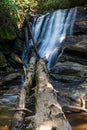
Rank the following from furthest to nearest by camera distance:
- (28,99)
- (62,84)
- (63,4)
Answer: (63,4)
(62,84)
(28,99)

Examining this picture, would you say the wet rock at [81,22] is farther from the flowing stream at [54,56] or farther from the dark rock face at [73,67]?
the flowing stream at [54,56]

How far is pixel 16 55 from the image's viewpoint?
13383 millimetres

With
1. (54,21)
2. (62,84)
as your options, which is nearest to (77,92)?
(62,84)

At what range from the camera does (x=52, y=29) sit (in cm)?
1491

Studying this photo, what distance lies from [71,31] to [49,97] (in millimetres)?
8200

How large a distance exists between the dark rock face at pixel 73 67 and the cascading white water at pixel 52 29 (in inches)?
21.8

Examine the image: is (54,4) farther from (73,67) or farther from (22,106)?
(22,106)

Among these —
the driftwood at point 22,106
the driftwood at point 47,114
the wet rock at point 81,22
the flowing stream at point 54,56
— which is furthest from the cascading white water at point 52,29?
the driftwood at point 47,114

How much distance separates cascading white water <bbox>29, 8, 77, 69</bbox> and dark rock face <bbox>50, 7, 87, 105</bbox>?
1.81ft

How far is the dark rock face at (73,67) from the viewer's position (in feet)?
31.5

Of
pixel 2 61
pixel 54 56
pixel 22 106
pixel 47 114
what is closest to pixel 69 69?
pixel 54 56

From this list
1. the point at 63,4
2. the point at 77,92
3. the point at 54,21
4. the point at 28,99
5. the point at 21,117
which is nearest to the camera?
the point at 21,117

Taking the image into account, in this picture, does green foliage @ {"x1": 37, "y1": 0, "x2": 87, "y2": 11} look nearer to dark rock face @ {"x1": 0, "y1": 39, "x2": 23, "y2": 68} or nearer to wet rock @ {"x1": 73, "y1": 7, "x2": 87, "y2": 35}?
wet rock @ {"x1": 73, "y1": 7, "x2": 87, "y2": 35}

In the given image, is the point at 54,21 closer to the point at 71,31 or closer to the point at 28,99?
the point at 71,31
